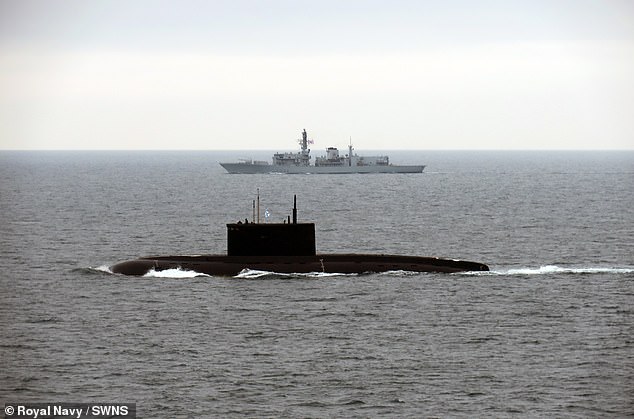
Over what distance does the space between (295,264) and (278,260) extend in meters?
0.96

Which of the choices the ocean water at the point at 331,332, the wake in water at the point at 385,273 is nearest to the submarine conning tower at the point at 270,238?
the wake in water at the point at 385,273

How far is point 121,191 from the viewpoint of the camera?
16888cm

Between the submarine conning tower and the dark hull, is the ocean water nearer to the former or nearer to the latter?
the dark hull

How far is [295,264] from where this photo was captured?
5734 centimetres

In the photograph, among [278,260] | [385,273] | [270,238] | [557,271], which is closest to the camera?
[270,238]

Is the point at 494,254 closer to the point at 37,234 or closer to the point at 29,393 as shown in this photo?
the point at 37,234

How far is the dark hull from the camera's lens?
57031 mm

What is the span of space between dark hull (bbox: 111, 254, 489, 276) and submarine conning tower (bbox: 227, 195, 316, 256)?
35cm

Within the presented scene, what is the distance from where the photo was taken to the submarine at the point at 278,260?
186ft

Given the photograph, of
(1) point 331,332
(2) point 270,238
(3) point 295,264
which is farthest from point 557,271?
(1) point 331,332

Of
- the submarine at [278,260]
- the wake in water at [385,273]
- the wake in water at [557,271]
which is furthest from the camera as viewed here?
the wake in water at [557,271]

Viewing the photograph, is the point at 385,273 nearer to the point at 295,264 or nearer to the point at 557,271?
the point at 295,264

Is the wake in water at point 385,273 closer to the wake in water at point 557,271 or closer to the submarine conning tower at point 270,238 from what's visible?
the wake in water at point 557,271

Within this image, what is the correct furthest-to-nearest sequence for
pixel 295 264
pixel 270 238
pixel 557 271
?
pixel 557 271 < pixel 295 264 < pixel 270 238
